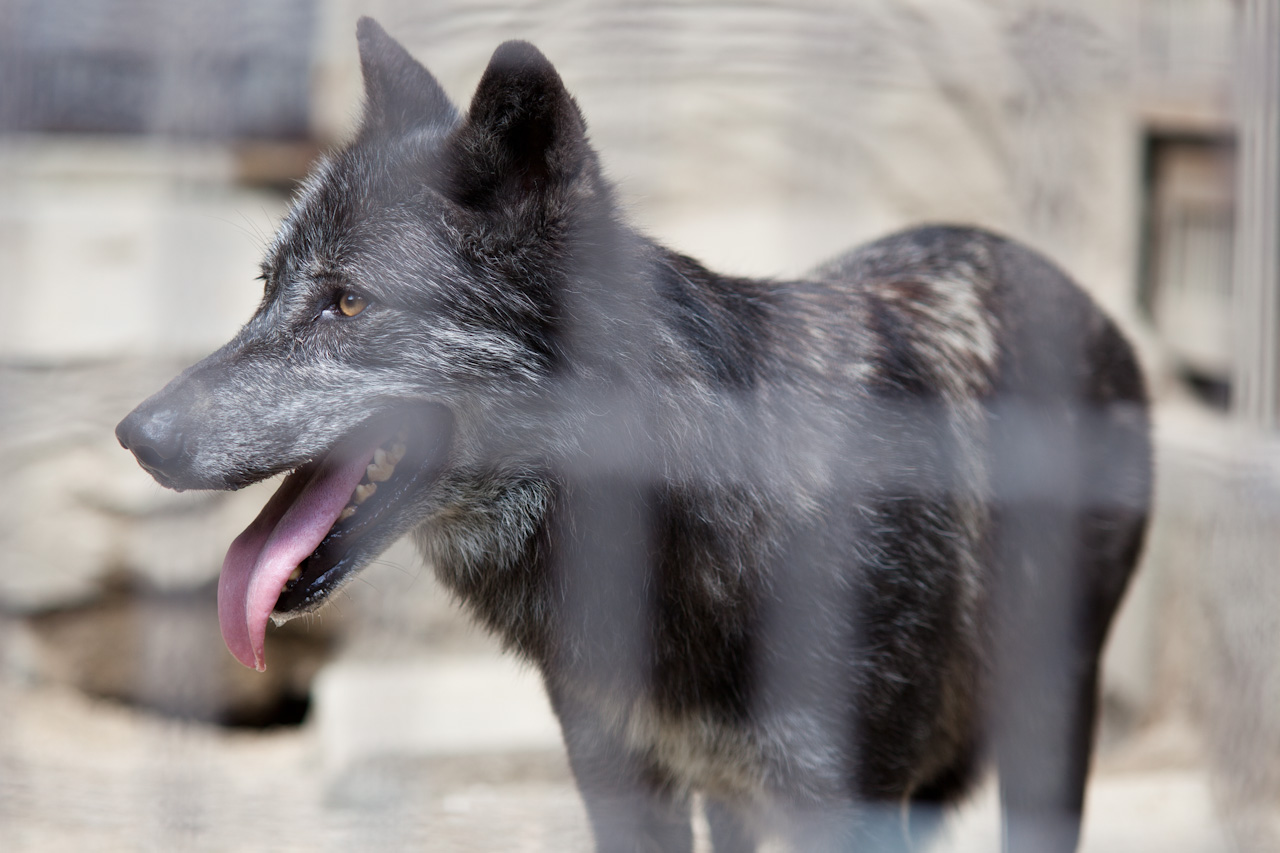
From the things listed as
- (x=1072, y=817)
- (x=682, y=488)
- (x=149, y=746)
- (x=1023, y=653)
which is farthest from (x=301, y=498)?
(x=149, y=746)

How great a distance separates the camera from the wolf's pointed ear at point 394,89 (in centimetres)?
257

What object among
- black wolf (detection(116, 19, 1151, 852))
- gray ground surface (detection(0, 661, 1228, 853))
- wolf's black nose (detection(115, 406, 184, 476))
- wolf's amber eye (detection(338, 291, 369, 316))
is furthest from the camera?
gray ground surface (detection(0, 661, 1228, 853))

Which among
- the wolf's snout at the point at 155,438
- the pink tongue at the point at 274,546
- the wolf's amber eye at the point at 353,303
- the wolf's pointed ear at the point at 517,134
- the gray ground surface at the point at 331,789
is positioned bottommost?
the gray ground surface at the point at 331,789

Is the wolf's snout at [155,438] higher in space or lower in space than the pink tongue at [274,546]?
higher

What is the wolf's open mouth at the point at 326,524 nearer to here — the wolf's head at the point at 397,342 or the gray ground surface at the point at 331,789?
the wolf's head at the point at 397,342

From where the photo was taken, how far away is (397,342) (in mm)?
2307

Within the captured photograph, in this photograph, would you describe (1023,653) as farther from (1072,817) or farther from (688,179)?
A: (688,179)

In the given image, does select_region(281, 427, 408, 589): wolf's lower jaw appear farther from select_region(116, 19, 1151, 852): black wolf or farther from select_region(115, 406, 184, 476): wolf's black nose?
select_region(115, 406, 184, 476): wolf's black nose

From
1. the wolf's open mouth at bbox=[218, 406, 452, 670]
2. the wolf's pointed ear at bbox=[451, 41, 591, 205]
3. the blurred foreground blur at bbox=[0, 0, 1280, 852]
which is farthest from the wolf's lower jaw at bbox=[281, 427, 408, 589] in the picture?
the blurred foreground blur at bbox=[0, 0, 1280, 852]

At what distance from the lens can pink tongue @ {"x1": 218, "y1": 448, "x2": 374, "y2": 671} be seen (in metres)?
2.13

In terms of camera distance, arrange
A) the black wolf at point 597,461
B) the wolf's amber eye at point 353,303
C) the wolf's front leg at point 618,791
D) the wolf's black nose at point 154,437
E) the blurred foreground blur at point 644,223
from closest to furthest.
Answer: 1. the wolf's black nose at point 154,437
2. the black wolf at point 597,461
3. the wolf's amber eye at point 353,303
4. the wolf's front leg at point 618,791
5. the blurred foreground blur at point 644,223

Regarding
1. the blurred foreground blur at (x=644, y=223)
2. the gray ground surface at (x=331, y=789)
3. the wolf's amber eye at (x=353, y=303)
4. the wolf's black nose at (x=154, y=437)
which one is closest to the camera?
the wolf's black nose at (x=154, y=437)

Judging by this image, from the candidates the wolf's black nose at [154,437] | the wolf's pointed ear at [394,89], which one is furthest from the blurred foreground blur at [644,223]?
the wolf's black nose at [154,437]

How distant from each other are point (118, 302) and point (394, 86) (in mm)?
3049
